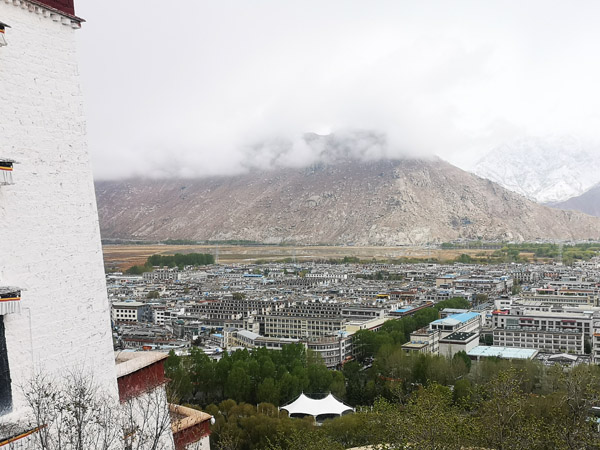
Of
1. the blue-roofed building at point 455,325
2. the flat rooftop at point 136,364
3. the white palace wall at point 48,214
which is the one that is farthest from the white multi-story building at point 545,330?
the white palace wall at point 48,214

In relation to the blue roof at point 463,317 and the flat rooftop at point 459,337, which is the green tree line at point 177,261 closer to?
the blue roof at point 463,317

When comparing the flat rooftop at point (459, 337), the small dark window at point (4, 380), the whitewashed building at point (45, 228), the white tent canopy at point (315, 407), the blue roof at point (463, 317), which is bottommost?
the flat rooftop at point (459, 337)

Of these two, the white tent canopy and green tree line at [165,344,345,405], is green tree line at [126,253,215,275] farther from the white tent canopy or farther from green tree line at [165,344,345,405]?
the white tent canopy

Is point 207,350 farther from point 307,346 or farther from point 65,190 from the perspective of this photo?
point 65,190

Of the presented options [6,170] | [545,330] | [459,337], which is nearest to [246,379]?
[459,337]

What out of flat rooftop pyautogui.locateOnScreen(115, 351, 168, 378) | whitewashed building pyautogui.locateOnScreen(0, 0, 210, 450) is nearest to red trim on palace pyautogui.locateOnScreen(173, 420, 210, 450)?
flat rooftop pyautogui.locateOnScreen(115, 351, 168, 378)

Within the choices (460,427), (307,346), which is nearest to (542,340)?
(307,346)
